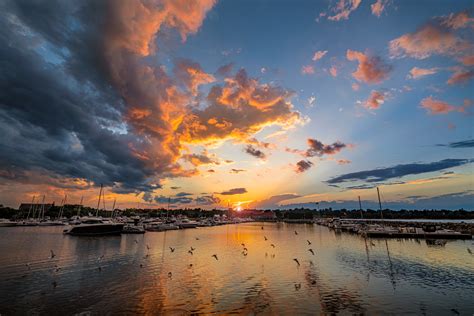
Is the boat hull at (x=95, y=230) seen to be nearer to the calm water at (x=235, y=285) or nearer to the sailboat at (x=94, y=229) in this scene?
the sailboat at (x=94, y=229)

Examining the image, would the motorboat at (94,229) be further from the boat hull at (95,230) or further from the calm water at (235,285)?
the calm water at (235,285)

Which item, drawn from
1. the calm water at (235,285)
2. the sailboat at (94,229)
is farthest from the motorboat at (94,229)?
the calm water at (235,285)

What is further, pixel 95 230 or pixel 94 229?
pixel 95 230

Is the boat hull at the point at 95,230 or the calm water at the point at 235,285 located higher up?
the boat hull at the point at 95,230

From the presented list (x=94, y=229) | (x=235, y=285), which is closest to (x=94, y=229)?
(x=94, y=229)

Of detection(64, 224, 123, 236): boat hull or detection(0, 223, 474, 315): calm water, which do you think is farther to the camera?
detection(64, 224, 123, 236): boat hull

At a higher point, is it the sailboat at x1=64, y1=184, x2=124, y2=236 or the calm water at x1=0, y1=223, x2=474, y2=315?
the sailboat at x1=64, y1=184, x2=124, y2=236

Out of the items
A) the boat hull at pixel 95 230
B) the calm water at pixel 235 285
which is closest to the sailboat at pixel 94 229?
the boat hull at pixel 95 230

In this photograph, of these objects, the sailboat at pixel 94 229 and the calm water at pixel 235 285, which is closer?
the calm water at pixel 235 285

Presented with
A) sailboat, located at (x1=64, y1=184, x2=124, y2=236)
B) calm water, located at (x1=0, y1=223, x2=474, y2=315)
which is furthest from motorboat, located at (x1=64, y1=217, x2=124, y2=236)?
calm water, located at (x1=0, y1=223, x2=474, y2=315)

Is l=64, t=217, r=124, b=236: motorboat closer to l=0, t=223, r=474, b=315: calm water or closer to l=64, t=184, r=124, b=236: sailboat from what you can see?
l=64, t=184, r=124, b=236: sailboat

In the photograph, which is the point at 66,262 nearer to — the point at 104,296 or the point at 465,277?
the point at 104,296

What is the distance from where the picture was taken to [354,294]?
2509cm

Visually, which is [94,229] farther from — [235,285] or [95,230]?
[235,285]
